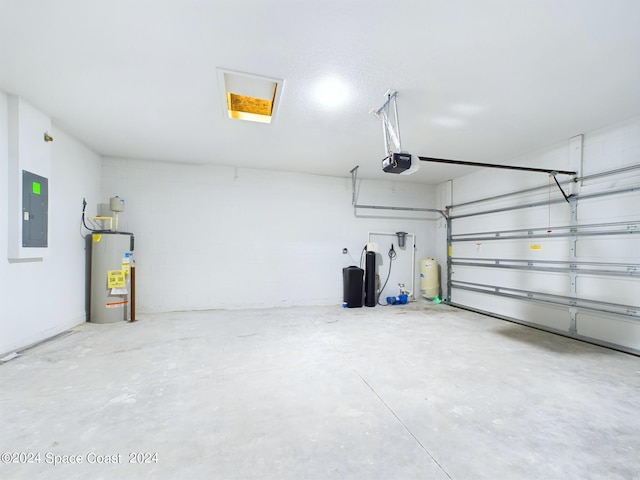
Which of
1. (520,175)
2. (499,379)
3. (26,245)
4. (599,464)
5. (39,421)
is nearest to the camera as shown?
(599,464)

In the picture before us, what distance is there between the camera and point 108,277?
13.4 feet

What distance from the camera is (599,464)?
1482mm

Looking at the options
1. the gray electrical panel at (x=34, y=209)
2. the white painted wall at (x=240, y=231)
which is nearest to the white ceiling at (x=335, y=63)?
the gray electrical panel at (x=34, y=209)

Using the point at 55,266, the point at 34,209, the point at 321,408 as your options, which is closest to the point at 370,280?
the point at 321,408

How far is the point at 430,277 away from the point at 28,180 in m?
6.55

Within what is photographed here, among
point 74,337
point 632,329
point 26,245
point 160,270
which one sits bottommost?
point 74,337

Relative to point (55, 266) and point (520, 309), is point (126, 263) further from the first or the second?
point (520, 309)

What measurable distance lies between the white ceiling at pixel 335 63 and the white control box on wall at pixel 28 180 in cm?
20

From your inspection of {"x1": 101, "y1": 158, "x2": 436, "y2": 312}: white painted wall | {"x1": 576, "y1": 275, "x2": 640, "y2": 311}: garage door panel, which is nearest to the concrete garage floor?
{"x1": 576, "y1": 275, "x2": 640, "y2": 311}: garage door panel

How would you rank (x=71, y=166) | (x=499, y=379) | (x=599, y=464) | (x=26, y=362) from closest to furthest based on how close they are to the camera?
(x=599, y=464), (x=499, y=379), (x=26, y=362), (x=71, y=166)

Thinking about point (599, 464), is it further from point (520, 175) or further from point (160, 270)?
point (160, 270)

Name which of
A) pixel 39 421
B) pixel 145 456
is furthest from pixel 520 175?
pixel 39 421

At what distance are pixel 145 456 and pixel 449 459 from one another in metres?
1.66

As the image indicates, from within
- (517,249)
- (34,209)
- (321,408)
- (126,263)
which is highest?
(34,209)
